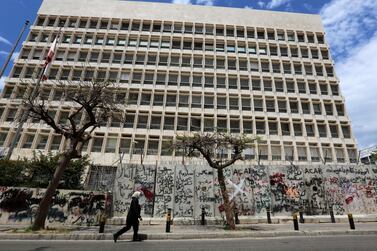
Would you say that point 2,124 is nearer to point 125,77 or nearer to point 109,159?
point 109,159

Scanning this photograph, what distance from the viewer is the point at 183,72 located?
3053 centimetres

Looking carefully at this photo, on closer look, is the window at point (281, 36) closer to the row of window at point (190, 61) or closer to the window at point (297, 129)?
the row of window at point (190, 61)

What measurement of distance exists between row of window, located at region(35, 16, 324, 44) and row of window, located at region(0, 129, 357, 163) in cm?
1577

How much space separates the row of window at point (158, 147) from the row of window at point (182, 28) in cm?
1577

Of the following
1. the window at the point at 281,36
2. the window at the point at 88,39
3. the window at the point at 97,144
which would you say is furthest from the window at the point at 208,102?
the window at the point at 88,39

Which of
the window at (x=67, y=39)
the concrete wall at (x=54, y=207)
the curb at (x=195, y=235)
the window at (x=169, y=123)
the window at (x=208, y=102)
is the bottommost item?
the curb at (x=195, y=235)

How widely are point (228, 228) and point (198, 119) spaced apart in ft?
62.1

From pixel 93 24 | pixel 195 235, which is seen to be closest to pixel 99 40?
pixel 93 24

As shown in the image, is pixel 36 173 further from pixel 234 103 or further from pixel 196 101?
pixel 234 103

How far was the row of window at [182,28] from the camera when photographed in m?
33.3

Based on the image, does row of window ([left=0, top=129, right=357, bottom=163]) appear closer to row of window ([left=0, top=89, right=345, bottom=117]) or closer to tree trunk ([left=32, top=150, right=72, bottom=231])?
row of window ([left=0, top=89, right=345, bottom=117])

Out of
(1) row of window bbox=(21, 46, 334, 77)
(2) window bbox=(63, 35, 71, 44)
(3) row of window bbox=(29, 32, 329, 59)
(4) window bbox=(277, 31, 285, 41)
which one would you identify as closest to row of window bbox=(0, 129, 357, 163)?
(1) row of window bbox=(21, 46, 334, 77)

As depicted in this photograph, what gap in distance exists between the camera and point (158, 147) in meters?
26.6

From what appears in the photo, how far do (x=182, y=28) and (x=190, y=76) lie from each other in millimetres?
8329
